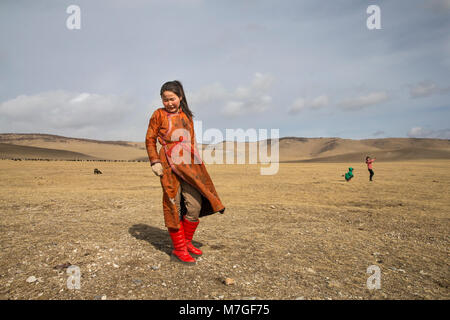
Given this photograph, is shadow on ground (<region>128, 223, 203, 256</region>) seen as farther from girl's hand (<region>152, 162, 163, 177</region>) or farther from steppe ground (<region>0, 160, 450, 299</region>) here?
girl's hand (<region>152, 162, 163, 177</region>)

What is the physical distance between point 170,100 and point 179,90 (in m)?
0.23

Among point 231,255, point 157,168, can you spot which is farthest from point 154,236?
point 157,168

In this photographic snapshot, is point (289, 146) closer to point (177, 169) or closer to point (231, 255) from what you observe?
point (231, 255)

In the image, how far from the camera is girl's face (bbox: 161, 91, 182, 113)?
390 cm

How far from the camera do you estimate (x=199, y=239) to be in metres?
5.24

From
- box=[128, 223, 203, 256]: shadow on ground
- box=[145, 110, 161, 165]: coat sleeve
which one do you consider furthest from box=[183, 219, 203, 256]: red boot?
box=[145, 110, 161, 165]: coat sleeve

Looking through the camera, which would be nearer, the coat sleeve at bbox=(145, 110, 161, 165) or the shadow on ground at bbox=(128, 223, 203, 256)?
the coat sleeve at bbox=(145, 110, 161, 165)

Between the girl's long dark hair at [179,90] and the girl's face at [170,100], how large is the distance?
2.4 inches

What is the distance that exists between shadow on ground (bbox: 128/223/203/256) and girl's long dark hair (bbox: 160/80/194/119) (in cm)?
229
